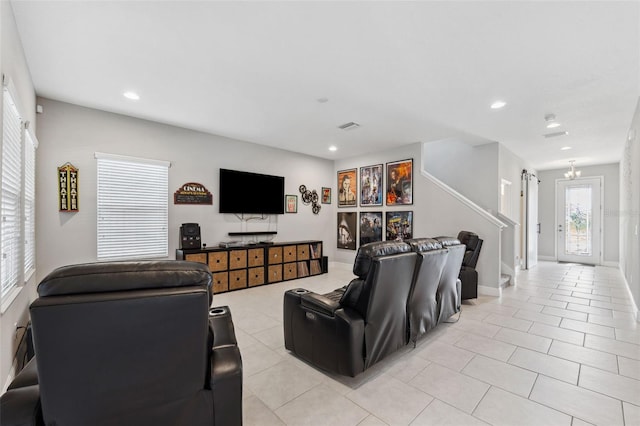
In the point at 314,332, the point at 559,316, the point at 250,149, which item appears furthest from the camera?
the point at 250,149

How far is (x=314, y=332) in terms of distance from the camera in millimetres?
2518

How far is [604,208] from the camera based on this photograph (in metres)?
8.11

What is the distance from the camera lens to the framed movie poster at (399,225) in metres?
6.23

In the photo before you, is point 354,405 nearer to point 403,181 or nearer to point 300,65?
point 300,65

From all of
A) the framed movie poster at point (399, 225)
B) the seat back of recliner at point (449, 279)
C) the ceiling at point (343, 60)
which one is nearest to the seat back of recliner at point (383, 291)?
the seat back of recliner at point (449, 279)

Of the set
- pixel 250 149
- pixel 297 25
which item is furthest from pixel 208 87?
pixel 250 149

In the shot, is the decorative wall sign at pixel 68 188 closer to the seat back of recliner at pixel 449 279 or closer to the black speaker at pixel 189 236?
the black speaker at pixel 189 236

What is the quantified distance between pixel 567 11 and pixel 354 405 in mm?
3200

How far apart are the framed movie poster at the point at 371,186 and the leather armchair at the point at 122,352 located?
5.79 m

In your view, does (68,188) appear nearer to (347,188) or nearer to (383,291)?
(383,291)

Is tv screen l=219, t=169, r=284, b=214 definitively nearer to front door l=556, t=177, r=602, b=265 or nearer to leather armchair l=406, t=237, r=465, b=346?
leather armchair l=406, t=237, r=465, b=346

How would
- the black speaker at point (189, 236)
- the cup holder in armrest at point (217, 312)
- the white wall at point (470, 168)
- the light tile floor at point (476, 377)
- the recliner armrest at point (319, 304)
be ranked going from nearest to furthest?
1. the light tile floor at point (476, 377)
2. the cup holder in armrest at point (217, 312)
3. the recliner armrest at point (319, 304)
4. the black speaker at point (189, 236)
5. the white wall at point (470, 168)

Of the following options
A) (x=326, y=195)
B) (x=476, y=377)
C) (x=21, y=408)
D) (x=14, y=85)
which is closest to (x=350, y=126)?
(x=326, y=195)

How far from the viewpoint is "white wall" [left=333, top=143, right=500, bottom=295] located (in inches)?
201
